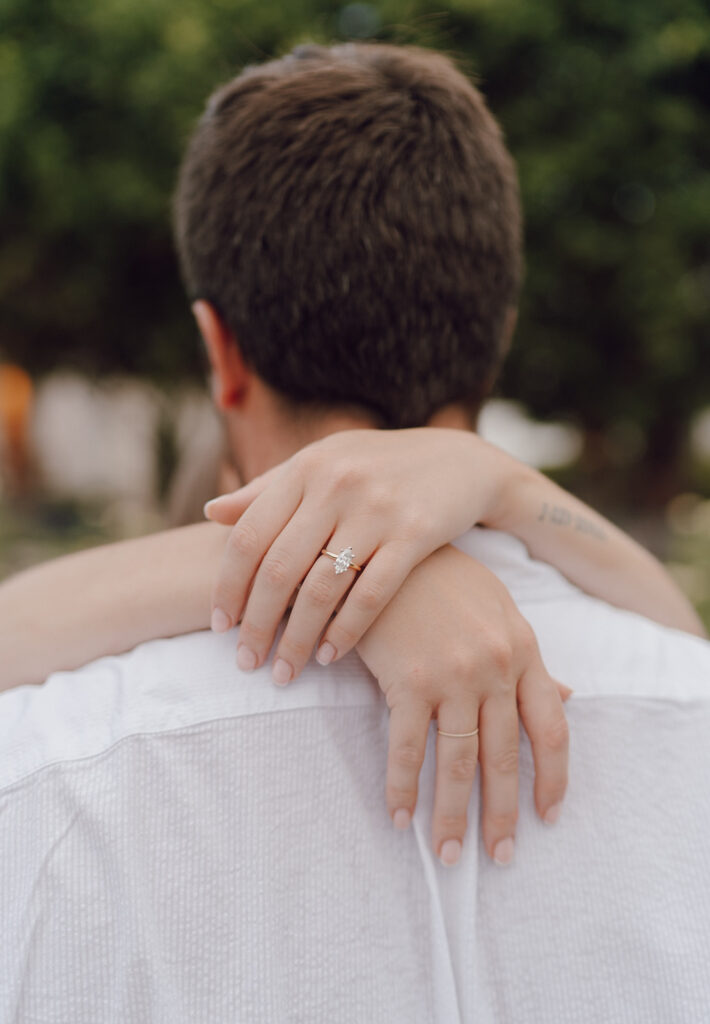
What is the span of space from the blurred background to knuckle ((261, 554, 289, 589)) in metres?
3.95

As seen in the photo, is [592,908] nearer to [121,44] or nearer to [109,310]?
[121,44]

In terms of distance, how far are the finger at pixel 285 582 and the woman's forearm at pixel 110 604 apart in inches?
5.0

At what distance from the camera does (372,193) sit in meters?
1.32

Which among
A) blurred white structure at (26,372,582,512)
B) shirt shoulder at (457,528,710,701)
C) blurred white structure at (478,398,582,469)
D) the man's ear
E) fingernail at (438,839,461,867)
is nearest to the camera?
fingernail at (438,839,461,867)

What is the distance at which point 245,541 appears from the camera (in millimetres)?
1057

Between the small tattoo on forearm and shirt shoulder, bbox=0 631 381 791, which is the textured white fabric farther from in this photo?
the small tattoo on forearm

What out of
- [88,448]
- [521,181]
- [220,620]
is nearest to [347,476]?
[220,620]

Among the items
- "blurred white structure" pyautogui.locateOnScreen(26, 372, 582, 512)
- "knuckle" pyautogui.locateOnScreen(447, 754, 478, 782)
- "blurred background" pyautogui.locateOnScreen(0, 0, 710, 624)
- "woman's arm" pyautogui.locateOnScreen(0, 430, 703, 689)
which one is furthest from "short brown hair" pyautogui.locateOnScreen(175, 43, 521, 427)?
"blurred white structure" pyautogui.locateOnScreen(26, 372, 582, 512)

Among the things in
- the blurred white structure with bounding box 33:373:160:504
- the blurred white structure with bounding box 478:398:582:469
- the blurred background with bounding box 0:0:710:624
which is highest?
the blurred background with bounding box 0:0:710:624

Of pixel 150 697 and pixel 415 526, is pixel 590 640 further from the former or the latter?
pixel 150 697

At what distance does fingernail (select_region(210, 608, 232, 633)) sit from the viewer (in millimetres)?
1088

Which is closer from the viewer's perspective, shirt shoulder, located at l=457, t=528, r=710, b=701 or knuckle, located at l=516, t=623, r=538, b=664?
knuckle, located at l=516, t=623, r=538, b=664

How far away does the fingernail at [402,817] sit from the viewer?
41.9 inches

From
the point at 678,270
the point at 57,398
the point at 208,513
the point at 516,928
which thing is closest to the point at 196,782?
the point at 208,513
